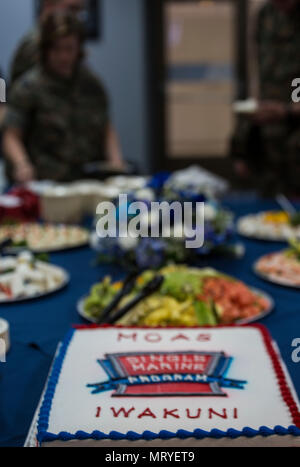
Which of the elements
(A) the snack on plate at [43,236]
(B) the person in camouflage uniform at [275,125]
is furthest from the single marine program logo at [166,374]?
(B) the person in camouflage uniform at [275,125]

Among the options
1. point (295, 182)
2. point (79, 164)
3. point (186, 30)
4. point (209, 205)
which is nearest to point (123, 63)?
point (186, 30)

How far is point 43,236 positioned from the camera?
1979mm

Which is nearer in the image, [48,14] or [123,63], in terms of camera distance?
[48,14]

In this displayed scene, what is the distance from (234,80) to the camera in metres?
A: 5.61

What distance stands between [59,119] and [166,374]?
233 cm

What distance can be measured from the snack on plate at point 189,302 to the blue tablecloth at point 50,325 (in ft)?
0.15

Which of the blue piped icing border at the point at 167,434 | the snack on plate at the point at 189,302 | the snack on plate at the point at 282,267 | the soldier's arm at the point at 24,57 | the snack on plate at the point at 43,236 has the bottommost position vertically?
the snack on plate at the point at 43,236

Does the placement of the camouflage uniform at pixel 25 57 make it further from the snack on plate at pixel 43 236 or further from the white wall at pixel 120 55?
the white wall at pixel 120 55

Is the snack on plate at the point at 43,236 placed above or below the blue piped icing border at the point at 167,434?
below

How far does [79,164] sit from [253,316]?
2001 mm

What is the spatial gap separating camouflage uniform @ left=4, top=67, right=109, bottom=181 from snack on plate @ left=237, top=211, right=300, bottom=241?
119 centimetres

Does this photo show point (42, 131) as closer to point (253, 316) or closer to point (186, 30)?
point (253, 316)

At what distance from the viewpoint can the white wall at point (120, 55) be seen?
17.7ft

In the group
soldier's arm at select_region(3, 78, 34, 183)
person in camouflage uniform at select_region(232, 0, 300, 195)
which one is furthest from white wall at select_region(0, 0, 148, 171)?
person in camouflage uniform at select_region(232, 0, 300, 195)
